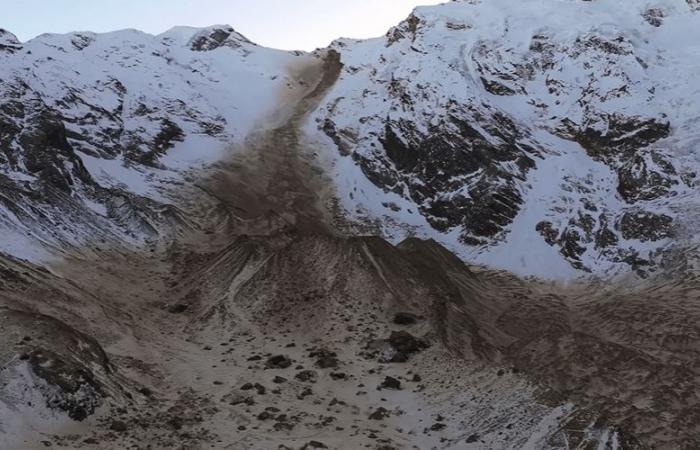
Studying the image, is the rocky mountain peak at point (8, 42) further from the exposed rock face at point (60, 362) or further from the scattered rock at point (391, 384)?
the scattered rock at point (391, 384)

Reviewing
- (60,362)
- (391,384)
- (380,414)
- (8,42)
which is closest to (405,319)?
(391,384)

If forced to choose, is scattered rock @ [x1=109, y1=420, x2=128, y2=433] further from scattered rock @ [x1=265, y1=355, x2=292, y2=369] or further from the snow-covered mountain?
scattered rock @ [x1=265, y1=355, x2=292, y2=369]

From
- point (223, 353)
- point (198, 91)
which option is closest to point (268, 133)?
point (198, 91)

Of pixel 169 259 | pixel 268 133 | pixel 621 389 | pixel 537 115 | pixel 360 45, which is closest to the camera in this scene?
pixel 621 389

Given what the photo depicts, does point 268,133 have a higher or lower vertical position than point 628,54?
lower

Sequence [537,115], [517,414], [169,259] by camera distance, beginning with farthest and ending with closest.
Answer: [537,115] < [169,259] < [517,414]

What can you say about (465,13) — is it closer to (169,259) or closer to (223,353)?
(169,259)
